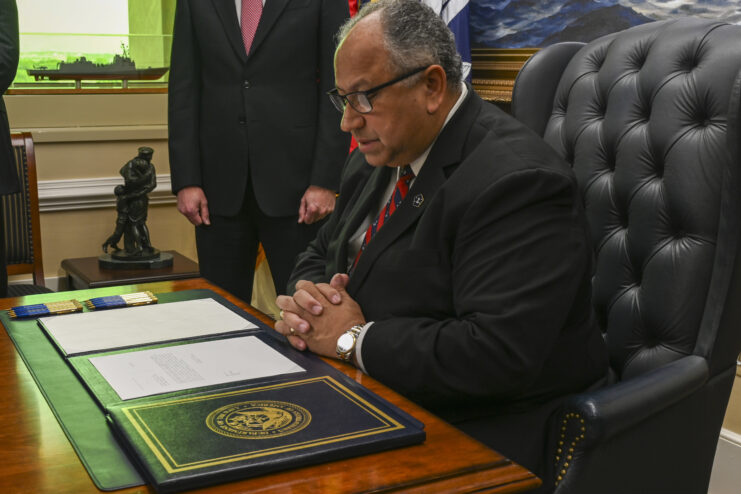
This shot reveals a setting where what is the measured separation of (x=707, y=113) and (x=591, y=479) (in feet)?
2.44

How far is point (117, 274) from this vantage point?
3.57 meters

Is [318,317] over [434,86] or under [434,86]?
under

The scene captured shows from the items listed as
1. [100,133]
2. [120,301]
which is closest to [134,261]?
[100,133]

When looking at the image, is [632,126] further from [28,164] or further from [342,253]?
[28,164]

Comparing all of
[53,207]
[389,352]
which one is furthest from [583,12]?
[53,207]

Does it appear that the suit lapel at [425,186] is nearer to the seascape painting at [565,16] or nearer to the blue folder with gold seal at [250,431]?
the blue folder with gold seal at [250,431]

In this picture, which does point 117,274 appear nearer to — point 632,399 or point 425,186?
point 425,186

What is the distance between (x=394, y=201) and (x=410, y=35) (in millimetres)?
337

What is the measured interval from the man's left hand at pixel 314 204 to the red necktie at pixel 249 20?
1.84ft

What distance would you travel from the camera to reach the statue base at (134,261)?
11.9 ft

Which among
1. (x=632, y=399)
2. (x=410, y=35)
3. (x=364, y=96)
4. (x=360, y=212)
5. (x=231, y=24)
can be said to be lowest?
(x=632, y=399)

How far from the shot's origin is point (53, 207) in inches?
161

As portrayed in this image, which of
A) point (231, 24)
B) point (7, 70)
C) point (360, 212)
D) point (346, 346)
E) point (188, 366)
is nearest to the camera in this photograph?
point (188, 366)

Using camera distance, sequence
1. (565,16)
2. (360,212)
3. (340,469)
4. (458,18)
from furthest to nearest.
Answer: (458,18), (565,16), (360,212), (340,469)
